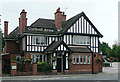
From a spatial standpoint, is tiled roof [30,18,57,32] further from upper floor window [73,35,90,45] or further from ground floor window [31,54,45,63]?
ground floor window [31,54,45,63]

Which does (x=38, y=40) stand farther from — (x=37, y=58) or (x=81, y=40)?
(x=81, y=40)

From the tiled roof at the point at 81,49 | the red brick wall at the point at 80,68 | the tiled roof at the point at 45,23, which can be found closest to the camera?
the red brick wall at the point at 80,68

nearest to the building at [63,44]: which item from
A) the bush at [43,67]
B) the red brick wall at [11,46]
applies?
the bush at [43,67]

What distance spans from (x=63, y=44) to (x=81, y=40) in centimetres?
469

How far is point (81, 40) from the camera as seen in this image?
116 feet

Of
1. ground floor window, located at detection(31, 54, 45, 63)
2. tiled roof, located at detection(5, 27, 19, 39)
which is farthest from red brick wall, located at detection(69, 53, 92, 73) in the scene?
tiled roof, located at detection(5, 27, 19, 39)

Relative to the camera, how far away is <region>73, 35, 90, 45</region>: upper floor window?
3495 centimetres

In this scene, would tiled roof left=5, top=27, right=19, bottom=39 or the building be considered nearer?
the building

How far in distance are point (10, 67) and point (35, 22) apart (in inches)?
421

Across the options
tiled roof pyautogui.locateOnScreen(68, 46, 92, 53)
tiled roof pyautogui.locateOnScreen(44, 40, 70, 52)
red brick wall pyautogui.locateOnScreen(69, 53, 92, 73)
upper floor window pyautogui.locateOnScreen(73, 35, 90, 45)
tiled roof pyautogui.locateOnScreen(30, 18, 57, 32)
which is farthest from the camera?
tiled roof pyautogui.locateOnScreen(30, 18, 57, 32)

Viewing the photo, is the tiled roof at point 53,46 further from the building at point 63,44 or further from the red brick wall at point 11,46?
the red brick wall at point 11,46

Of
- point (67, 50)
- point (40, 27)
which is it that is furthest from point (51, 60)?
point (40, 27)

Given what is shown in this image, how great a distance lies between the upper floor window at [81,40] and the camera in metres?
35.0

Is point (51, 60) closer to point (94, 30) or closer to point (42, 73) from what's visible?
point (42, 73)
